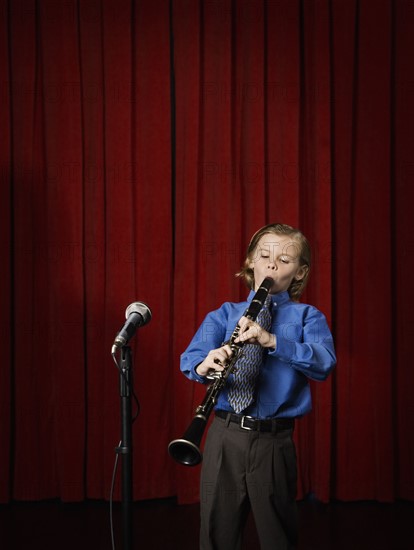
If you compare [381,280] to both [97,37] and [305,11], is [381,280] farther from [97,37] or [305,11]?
[97,37]

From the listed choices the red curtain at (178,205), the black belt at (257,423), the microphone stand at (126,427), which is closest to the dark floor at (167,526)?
the red curtain at (178,205)

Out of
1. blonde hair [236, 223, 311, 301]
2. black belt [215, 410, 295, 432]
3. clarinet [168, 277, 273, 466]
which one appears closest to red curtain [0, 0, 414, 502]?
blonde hair [236, 223, 311, 301]

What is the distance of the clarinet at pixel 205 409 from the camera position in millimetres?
1330

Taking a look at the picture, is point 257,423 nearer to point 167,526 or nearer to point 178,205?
point 167,526

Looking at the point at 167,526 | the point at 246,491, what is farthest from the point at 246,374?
the point at 167,526

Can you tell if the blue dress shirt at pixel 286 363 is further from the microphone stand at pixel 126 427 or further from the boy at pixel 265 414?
the microphone stand at pixel 126 427

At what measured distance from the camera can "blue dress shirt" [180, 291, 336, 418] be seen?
1.49 m

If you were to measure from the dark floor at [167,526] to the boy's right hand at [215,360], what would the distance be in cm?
103

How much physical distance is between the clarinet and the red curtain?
1092 millimetres

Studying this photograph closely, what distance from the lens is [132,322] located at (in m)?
1.47

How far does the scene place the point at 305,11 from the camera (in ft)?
8.43

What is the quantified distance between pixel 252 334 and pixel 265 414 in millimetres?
265

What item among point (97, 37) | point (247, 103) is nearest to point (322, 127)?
point (247, 103)

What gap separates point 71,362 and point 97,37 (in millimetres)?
1416
